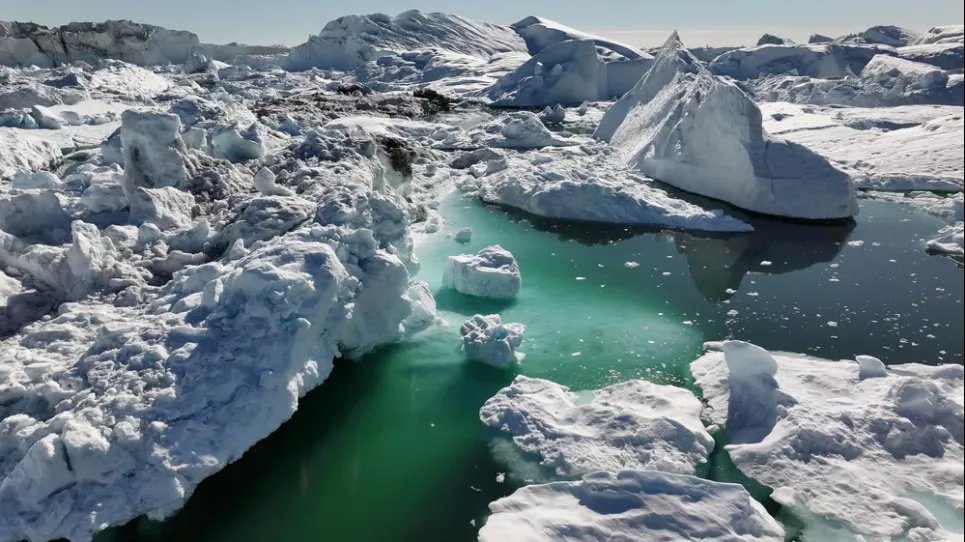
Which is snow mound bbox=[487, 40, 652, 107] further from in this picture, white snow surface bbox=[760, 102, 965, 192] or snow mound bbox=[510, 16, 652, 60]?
white snow surface bbox=[760, 102, 965, 192]

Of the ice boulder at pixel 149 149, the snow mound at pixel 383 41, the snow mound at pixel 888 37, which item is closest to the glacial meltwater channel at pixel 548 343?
the ice boulder at pixel 149 149

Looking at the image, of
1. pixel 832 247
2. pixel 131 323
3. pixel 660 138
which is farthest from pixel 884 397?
pixel 660 138

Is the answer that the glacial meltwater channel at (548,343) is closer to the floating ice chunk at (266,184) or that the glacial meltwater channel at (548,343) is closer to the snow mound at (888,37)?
the floating ice chunk at (266,184)

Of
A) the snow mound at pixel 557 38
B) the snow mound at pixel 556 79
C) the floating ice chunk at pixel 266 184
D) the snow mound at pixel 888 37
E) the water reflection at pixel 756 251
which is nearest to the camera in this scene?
the floating ice chunk at pixel 266 184

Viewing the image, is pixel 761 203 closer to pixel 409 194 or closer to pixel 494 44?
pixel 409 194

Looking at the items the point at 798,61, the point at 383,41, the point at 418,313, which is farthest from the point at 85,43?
the point at 798,61

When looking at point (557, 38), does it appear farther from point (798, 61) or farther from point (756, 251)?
point (756, 251)

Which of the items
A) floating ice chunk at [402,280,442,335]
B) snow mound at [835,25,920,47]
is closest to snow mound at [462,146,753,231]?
floating ice chunk at [402,280,442,335]
